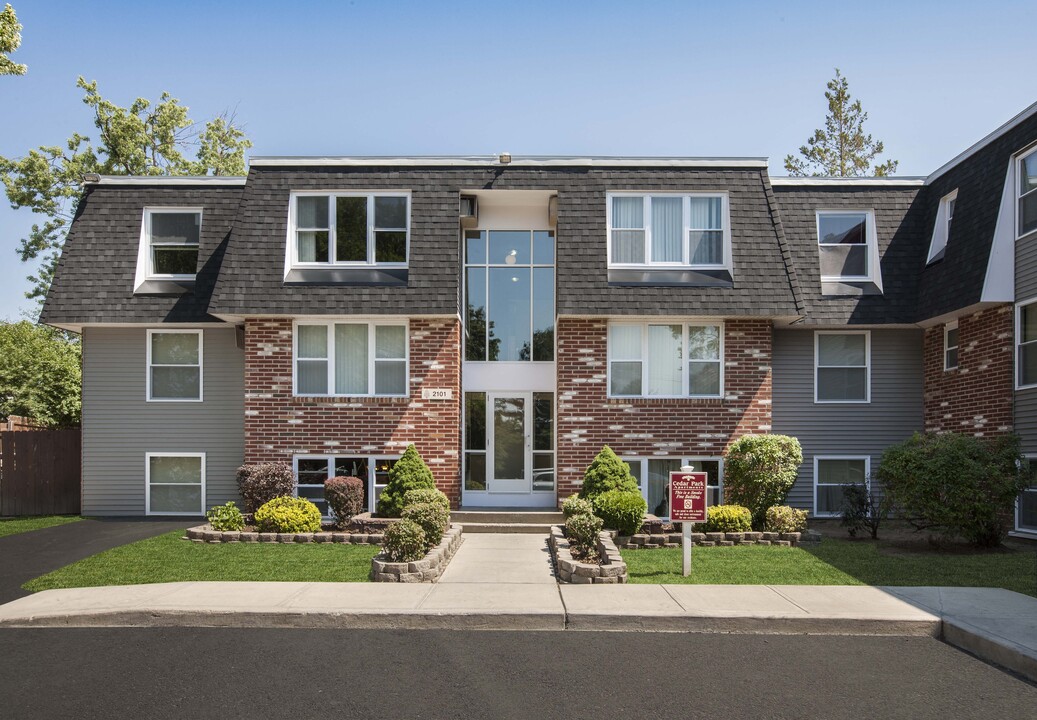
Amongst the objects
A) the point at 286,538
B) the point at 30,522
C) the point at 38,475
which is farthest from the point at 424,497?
the point at 38,475

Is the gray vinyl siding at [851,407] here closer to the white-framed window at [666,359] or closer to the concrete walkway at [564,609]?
the white-framed window at [666,359]

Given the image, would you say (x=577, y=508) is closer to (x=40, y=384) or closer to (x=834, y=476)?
(x=834, y=476)

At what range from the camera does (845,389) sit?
17.9 meters

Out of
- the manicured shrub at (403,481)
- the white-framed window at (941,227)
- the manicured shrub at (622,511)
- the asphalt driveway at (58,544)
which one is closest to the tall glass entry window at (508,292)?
the manicured shrub at (403,481)

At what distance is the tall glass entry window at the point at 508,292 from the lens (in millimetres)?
17734

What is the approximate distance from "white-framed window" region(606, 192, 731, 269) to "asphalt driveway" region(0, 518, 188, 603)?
33.1ft

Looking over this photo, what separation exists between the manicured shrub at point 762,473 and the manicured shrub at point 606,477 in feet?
6.38

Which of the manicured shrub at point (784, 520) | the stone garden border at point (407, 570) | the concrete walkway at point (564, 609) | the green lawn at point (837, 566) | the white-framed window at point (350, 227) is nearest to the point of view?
the concrete walkway at point (564, 609)

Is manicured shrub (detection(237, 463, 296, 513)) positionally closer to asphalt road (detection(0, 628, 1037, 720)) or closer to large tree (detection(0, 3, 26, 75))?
asphalt road (detection(0, 628, 1037, 720))

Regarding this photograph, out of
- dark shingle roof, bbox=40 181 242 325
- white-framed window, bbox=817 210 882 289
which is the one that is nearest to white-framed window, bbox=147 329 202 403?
dark shingle roof, bbox=40 181 242 325

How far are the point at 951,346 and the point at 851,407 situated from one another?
224 cm

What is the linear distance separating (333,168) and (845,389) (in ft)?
37.4

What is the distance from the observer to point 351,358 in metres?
16.9

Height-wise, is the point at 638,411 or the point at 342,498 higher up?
the point at 638,411
